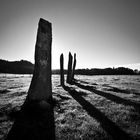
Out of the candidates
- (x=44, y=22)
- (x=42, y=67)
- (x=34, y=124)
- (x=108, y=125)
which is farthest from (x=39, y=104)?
(x=44, y=22)

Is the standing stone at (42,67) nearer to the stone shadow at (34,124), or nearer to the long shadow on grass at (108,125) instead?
the stone shadow at (34,124)

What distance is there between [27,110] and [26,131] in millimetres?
1383

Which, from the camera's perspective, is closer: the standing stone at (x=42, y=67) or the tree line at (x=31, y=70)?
the standing stone at (x=42, y=67)

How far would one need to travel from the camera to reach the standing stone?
211 inches

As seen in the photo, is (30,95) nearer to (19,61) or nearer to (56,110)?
(56,110)

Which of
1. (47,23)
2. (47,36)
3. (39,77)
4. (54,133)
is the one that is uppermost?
(47,23)

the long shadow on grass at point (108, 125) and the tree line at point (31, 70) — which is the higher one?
the tree line at point (31, 70)

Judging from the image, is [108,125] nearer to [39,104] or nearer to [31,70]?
[39,104]

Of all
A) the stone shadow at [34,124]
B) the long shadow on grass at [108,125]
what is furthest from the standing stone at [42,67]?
the long shadow on grass at [108,125]

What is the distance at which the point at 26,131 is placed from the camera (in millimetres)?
3084

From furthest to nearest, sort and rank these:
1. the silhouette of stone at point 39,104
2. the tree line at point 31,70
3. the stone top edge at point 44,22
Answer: the tree line at point 31,70
the stone top edge at point 44,22
the silhouette of stone at point 39,104

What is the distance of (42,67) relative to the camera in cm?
568

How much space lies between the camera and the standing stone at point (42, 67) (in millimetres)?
5363

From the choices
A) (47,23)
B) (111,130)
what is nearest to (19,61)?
(47,23)
